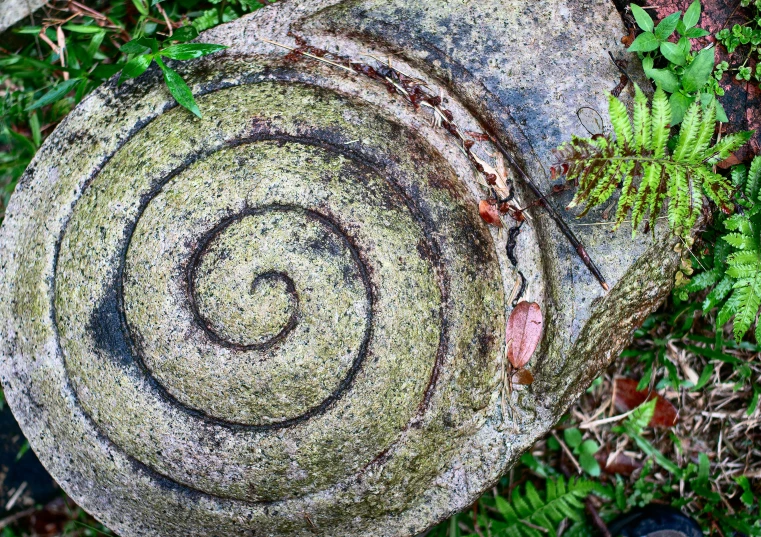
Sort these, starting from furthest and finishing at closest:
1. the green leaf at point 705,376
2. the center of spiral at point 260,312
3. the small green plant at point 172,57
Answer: the green leaf at point 705,376, the small green plant at point 172,57, the center of spiral at point 260,312

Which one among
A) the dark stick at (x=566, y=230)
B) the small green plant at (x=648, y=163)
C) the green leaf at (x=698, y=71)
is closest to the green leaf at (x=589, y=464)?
the dark stick at (x=566, y=230)

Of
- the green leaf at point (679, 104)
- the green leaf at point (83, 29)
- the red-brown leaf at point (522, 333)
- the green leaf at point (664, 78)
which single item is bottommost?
the red-brown leaf at point (522, 333)

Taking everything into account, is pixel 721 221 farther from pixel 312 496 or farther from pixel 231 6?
pixel 231 6

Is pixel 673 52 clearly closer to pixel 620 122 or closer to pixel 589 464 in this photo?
pixel 620 122

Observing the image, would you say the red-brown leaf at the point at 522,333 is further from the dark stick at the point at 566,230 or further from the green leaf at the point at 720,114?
the green leaf at the point at 720,114

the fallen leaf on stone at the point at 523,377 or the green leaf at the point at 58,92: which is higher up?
the green leaf at the point at 58,92

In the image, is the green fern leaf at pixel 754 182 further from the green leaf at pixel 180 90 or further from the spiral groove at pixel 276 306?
the green leaf at pixel 180 90

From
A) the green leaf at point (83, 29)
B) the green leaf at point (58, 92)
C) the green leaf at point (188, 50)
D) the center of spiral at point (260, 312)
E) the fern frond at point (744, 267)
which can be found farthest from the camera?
the green leaf at point (83, 29)

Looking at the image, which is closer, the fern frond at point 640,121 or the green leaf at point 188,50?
the fern frond at point 640,121
